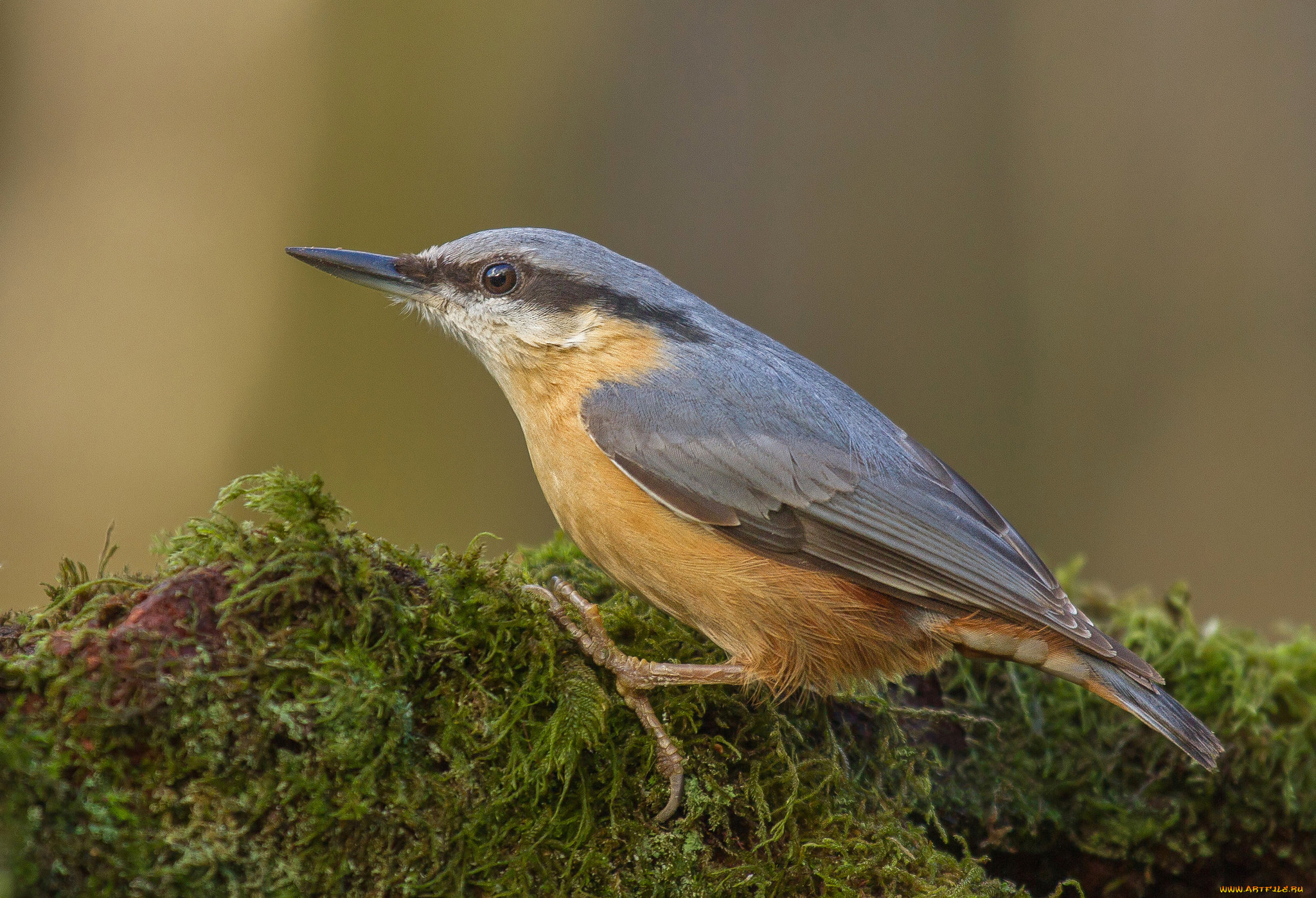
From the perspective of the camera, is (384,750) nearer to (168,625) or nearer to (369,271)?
(168,625)

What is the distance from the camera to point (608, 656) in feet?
8.24

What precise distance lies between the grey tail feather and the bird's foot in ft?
4.76

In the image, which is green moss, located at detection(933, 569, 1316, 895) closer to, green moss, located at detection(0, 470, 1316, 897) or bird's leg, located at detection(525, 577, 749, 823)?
green moss, located at detection(0, 470, 1316, 897)

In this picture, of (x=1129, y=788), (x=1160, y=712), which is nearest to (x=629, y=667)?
(x=1160, y=712)

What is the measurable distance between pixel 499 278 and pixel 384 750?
6.09ft

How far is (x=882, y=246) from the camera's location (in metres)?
8.10

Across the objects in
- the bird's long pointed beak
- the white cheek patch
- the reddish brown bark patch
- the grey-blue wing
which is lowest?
the reddish brown bark patch

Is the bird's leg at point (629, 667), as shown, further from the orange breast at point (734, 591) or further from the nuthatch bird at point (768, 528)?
the orange breast at point (734, 591)

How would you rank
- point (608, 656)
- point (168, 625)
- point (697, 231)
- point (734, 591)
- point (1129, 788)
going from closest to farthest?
1. point (168, 625)
2. point (608, 656)
3. point (734, 591)
4. point (1129, 788)
5. point (697, 231)

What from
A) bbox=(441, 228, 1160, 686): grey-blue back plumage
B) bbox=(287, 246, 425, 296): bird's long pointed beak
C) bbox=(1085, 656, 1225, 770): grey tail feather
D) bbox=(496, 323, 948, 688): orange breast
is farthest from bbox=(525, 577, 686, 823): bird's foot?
bbox=(1085, 656, 1225, 770): grey tail feather

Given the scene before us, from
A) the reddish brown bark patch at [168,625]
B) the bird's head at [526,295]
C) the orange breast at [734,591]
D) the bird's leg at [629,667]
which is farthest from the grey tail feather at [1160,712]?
the reddish brown bark patch at [168,625]

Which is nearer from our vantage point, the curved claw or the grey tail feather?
the curved claw

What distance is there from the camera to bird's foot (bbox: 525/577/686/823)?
7.93 feet

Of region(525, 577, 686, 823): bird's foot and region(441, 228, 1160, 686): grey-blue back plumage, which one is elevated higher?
region(441, 228, 1160, 686): grey-blue back plumage
